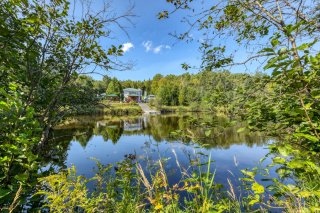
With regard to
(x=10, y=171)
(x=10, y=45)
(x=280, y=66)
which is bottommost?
(x=10, y=171)

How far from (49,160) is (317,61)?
376 cm

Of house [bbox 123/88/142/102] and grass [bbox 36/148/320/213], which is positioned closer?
grass [bbox 36/148/320/213]

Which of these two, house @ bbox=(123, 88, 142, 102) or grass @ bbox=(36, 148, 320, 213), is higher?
house @ bbox=(123, 88, 142, 102)

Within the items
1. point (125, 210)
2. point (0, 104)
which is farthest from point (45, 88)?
point (125, 210)

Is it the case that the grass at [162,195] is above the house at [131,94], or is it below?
below

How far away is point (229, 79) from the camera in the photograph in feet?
8.96

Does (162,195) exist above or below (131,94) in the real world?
below

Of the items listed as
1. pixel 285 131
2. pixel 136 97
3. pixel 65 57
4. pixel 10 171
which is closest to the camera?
pixel 10 171

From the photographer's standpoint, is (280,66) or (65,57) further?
(65,57)

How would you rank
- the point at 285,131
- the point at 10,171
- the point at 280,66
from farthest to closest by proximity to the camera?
the point at 285,131 → the point at 10,171 → the point at 280,66

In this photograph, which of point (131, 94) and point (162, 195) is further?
point (131, 94)

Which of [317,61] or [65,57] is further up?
[65,57]

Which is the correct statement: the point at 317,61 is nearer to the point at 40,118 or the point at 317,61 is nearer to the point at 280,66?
the point at 280,66

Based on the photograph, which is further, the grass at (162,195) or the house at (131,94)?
the house at (131,94)
